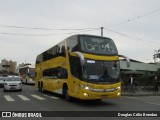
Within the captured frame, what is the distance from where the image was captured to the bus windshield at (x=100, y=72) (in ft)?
56.7

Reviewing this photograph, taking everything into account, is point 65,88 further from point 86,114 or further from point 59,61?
point 86,114

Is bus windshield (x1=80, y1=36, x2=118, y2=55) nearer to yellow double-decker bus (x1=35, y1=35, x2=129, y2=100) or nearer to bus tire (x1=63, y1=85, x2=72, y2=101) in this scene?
yellow double-decker bus (x1=35, y1=35, x2=129, y2=100)

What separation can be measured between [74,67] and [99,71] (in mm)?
1614

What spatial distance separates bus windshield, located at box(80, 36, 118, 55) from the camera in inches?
712

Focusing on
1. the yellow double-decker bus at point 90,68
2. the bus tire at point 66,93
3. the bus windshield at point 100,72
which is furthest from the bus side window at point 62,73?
the bus windshield at point 100,72

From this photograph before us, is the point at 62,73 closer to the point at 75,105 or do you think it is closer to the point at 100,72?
the point at 75,105

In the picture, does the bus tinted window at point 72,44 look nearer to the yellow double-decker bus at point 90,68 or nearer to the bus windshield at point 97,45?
the yellow double-decker bus at point 90,68

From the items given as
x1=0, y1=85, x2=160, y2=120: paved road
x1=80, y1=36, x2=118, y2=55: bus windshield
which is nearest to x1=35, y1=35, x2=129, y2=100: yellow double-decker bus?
x1=80, y1=36, x2=118, y2=55: bus windshield

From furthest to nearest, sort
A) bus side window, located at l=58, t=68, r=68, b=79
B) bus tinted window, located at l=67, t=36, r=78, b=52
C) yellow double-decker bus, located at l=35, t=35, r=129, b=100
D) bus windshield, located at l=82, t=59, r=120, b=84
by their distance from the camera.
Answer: bus side window, located at l=58, t=68, r=68, b=79
bus tinted window, located at l=67, t=36, r=78, b=52
bus windshield, located at l=82, t=59, r=120, b=84
yellow double-decker bus, located at l=35, t=35, r=129, b=100

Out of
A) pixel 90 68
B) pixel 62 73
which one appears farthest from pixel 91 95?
pixel 62 73

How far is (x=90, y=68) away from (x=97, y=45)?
176 centimetres

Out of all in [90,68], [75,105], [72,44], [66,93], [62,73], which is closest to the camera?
[90,68]

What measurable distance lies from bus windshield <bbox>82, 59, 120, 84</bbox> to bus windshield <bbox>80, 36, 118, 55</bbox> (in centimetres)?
75

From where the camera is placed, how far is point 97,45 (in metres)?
18.5
